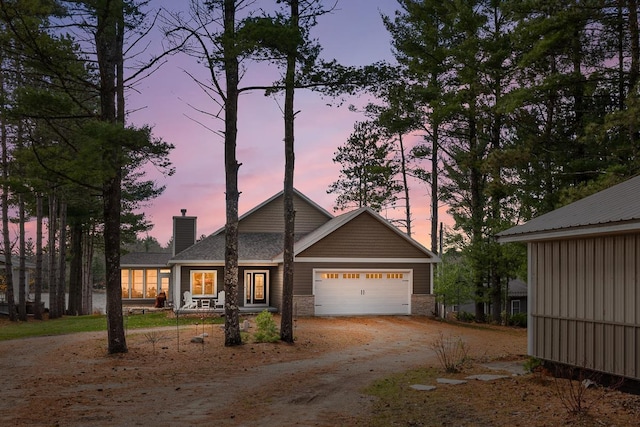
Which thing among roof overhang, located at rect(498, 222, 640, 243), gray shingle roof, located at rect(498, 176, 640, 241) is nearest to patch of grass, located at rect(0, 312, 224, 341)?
roof overhang, located at rect(498, 222, 640, 243)

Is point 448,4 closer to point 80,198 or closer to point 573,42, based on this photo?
point 573,42

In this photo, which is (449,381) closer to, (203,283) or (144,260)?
(203,283)

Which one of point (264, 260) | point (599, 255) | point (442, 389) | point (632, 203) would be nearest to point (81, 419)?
point (442, 389)

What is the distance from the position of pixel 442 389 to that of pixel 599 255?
3666mm

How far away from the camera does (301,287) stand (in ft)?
88.2

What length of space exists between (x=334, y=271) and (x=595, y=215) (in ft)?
58.6

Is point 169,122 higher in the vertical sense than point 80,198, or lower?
higher

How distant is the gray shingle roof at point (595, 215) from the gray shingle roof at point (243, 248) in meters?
18.3

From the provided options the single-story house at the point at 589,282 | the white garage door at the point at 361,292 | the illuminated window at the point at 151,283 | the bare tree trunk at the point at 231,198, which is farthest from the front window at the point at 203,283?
the single-story house at the point at 589,282

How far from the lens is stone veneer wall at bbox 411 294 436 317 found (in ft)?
91.9

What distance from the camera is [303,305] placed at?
26609 millimetres

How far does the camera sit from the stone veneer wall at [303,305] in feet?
87.1

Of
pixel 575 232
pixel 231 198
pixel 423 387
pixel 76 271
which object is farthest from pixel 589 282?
pixel 76 271

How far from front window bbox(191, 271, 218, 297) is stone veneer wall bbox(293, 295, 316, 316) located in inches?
215
